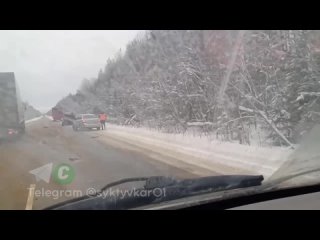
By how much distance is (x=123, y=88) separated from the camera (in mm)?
8781

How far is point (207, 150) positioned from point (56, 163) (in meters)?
4.60

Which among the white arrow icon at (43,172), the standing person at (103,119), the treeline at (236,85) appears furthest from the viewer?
the treeline at (236,85)

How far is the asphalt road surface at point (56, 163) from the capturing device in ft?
14.8

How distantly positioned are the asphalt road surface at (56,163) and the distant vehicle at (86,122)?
108 mm

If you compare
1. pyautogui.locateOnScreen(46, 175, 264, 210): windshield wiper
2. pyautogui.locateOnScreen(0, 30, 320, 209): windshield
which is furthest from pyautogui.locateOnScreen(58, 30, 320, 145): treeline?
pyautogui.locateOnScreen(46, 175, 264, 210): windshield wiper

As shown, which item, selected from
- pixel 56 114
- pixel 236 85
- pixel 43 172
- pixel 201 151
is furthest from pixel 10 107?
pixel 236 85

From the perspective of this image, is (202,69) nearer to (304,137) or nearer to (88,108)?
(304,137)

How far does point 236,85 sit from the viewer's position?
1014 cm

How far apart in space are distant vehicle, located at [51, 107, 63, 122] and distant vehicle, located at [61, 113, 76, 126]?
0.06 m

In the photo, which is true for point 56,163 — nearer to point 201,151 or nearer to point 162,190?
point 162,190

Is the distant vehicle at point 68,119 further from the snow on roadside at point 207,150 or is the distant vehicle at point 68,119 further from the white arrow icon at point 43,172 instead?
the snow on roadside at point 207,150

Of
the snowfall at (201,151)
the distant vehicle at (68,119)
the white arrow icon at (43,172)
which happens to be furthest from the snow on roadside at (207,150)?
the white arrow icon at (43,172)

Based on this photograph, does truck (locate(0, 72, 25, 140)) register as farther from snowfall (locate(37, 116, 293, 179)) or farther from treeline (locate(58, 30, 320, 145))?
treeline (locate(58, 30, 320, 145))
